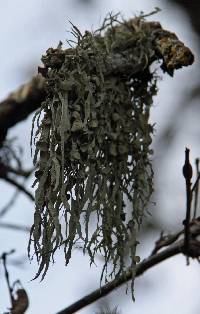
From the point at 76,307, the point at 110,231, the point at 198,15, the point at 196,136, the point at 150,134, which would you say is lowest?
the point at 76,307

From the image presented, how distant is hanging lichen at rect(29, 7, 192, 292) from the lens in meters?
1.67

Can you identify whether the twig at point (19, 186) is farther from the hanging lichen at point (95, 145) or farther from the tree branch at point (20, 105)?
the hanging lichen at point (95, 145)

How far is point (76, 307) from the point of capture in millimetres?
1826

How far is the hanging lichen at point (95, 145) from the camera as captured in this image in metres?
1.67

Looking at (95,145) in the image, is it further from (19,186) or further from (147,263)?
(19,186)

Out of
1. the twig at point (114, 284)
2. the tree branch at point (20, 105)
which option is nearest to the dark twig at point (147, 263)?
the twig at point (114, 284)

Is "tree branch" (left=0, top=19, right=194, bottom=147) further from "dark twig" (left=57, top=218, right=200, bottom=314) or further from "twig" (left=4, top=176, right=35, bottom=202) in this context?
"dark twig" (left=57, top=218, right=200, bottom=314)

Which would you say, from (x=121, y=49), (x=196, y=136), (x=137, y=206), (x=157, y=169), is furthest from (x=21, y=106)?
(x=196, y=136)

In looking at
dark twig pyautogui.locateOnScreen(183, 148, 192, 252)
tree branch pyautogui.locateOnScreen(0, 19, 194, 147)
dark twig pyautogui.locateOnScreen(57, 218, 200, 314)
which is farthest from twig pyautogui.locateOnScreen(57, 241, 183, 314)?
tree branch pyautogui.locateOnScreen(0, 19, 194, 147)

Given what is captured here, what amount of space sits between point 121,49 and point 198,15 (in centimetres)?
233

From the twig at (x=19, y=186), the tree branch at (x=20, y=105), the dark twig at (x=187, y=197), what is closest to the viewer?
the dark twig at (x=187, y=197)

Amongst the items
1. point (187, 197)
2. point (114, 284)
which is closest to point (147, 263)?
point (114, 284)

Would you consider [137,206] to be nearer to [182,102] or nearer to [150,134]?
[150,134]

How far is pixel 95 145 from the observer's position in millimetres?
1748
